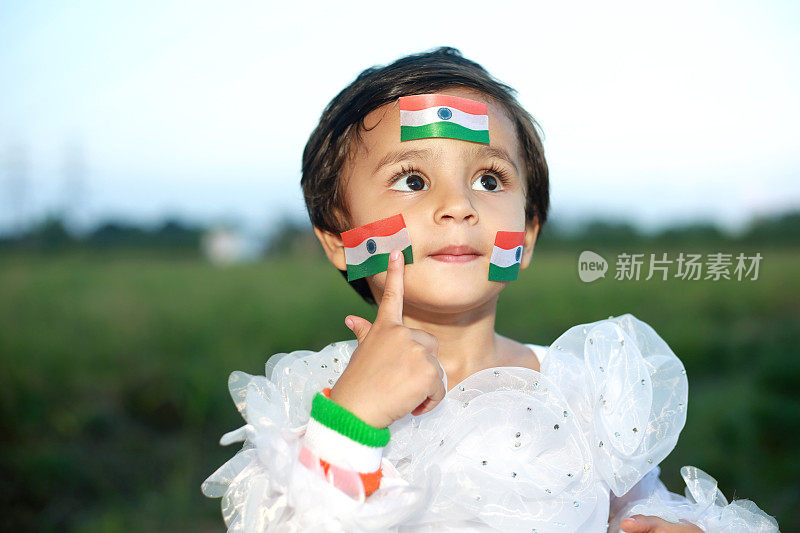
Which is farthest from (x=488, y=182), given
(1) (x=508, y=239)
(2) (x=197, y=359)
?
(2) (x=197, y=359)

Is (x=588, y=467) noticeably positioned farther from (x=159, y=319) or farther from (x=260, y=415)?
(x=159, y=319)

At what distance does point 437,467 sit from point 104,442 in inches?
120

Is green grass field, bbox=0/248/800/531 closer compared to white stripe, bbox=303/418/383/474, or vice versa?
white stripe, bbox=303/418/383/474

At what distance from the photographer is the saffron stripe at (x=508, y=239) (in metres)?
1.28

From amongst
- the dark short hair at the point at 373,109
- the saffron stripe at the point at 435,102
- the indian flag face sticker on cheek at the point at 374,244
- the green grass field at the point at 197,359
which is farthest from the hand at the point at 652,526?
the green grass field at the point at 197,359

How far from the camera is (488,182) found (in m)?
1.34

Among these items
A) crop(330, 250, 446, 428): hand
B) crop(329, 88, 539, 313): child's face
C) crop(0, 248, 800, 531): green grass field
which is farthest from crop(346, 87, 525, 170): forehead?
crop(0, 248, 800, 531): green grass field

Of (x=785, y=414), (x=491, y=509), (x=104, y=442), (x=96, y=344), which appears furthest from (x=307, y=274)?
(x=491, y=509)

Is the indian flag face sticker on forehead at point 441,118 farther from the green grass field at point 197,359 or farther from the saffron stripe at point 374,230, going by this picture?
the green grass field at point 197,359

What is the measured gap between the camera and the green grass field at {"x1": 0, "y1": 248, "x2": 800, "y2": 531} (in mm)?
3209

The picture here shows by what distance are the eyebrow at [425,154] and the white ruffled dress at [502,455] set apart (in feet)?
1.32

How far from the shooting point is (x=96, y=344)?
13.3ft

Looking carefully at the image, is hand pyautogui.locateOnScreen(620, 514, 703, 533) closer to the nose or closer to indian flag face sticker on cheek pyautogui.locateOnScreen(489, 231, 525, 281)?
indian flag face sticker on cheek pyautogui.locateOnScreen(489, 231, 525, 281)

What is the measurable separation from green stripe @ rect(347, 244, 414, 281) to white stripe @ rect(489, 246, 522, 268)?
0.17m
